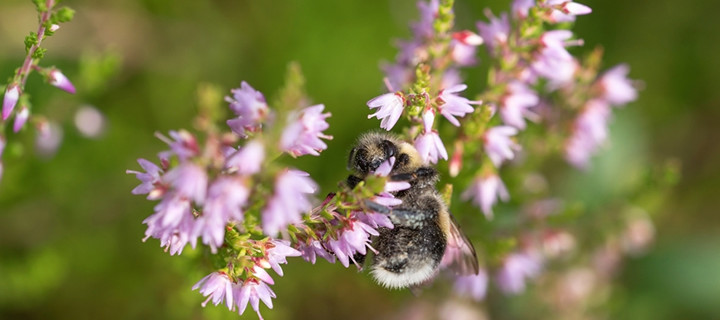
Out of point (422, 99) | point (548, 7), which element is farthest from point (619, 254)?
point (422, 99)

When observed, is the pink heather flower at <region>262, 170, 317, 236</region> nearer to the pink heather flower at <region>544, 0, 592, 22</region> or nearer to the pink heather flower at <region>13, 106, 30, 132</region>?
the pink heather flower at <region>13, 106, 30, 132</region>

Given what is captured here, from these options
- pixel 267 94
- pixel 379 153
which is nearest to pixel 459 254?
pixel 379 153

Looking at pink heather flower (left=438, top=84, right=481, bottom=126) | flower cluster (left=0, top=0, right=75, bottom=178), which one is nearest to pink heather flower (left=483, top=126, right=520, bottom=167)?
pink heather flower (left=438, top=84, right=481, bottom=126)

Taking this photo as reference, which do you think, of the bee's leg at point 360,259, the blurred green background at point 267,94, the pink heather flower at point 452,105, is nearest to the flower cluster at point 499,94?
the pink heather flower at point 452,105

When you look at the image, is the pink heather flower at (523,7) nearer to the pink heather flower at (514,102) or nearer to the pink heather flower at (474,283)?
the pink heather flower at (514,102)

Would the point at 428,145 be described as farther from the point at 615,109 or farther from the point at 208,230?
the point at 615,109

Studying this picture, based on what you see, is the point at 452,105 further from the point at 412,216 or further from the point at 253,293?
the point at 253,293
